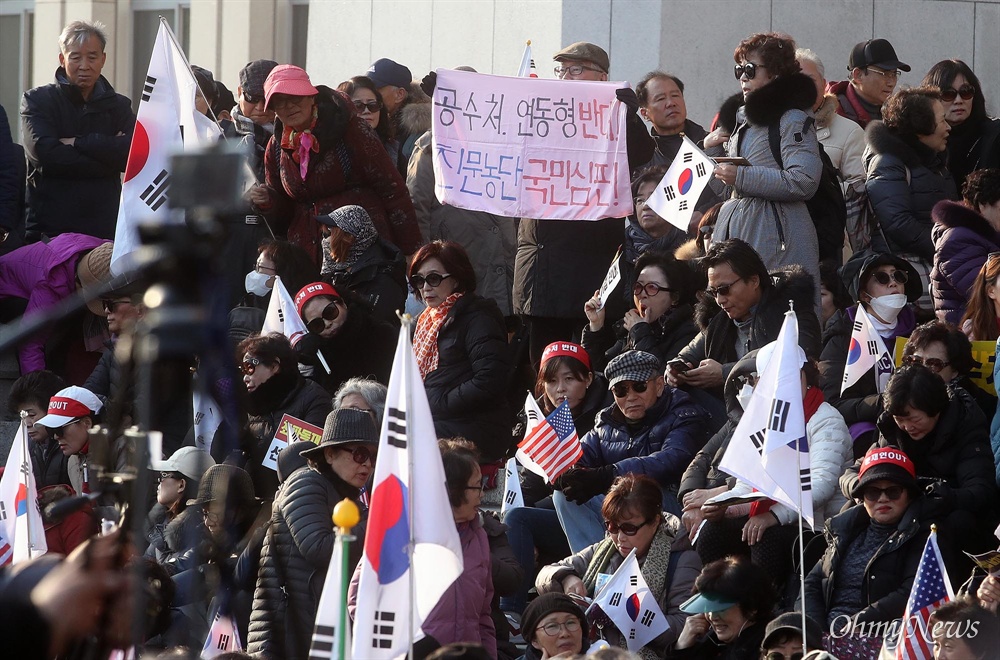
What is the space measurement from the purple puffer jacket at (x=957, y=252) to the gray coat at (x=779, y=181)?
2.03 ft

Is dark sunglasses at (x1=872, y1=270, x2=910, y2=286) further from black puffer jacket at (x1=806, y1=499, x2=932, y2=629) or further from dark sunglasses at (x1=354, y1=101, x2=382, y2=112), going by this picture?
dark sunglasses at (x1=354, y1=101, x2=382, y2=112)

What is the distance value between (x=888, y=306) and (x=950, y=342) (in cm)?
92

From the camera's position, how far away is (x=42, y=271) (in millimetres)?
10406

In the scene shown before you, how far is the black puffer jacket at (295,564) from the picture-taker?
22.3 feet

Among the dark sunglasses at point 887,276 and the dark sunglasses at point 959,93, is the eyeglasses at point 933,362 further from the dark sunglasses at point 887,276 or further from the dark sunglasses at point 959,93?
the dark sunglasses at point 959,93

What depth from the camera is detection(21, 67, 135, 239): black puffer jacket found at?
10.9 meters

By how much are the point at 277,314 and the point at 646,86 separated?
249 centimetres

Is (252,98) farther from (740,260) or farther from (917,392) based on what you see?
(917,392)

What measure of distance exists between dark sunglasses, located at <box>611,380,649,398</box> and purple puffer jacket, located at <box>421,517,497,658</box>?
133 centimetres

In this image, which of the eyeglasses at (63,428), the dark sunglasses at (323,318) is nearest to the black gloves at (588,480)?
the dark sunglasses at (323,318)

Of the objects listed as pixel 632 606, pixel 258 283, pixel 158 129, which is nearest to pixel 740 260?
pixel 632 606

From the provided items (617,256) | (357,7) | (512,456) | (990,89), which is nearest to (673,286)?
(617,256)

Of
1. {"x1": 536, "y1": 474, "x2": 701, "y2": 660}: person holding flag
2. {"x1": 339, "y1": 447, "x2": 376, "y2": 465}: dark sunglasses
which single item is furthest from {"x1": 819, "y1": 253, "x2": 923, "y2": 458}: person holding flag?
{"x1": 339, "y1": 447, "x2": 376, "y2": 465}: dark sunglasses
